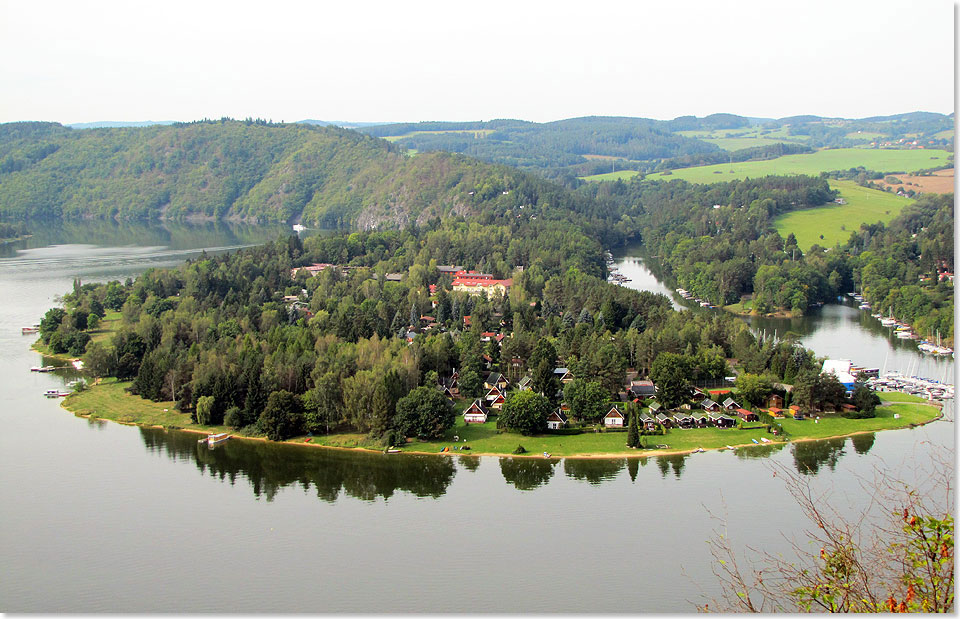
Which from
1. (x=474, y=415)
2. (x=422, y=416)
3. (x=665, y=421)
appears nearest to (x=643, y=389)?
(x=665, y=421)

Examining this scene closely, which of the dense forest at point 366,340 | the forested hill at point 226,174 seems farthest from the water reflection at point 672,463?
the forested hill at point 226,174

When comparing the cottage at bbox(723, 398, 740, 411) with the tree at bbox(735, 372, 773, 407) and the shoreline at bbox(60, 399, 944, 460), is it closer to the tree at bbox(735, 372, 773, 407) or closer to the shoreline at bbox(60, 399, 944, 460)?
the tree at bbox(735, 372, 773, 407)

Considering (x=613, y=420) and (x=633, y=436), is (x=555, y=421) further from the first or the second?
(x=633, y=436)

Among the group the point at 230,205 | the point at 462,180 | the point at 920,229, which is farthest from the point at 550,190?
the point at 230,205

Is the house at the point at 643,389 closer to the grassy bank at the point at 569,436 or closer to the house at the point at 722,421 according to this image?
the house at the point at 722,421

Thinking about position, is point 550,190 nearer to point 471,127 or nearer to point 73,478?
point 73,478

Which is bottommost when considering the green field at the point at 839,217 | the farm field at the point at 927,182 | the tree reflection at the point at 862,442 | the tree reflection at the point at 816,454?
the tree reflection at the point at 862,442

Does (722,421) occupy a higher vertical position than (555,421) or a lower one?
lower
